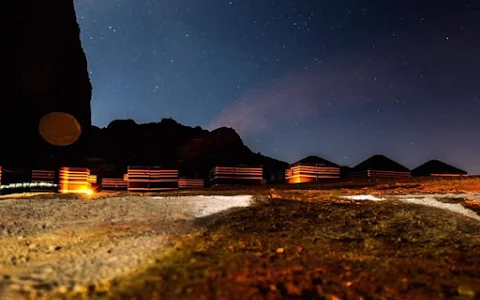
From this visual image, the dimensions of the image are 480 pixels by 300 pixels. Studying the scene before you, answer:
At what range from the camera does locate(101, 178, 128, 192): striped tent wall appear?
3716 cm

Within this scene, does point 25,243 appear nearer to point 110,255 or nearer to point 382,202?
point 110,255

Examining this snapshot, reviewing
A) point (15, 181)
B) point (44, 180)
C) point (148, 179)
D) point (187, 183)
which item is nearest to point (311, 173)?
point (148, 179)

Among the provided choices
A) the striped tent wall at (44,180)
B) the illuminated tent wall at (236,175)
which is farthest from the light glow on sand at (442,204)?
the striped tent wall at (44,180)

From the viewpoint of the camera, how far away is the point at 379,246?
7.13m

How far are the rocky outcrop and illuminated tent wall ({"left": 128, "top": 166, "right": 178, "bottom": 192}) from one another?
40.8 ft

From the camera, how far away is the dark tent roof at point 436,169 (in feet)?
106

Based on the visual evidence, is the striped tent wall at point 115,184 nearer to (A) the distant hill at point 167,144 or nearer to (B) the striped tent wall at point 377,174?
(A) the distant hill at point 167,144

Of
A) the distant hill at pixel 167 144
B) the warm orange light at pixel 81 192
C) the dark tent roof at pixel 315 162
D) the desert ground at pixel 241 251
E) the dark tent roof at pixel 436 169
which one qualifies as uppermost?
the distant hill at pixel 167 144

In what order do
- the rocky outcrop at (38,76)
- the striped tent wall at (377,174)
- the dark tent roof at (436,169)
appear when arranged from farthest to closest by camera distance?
the rocky outcrop at (38,76)
the dark tent roof at (436,169)
the striped tent wall at (377,174)

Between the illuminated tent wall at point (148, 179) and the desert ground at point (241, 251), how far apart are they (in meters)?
16.4

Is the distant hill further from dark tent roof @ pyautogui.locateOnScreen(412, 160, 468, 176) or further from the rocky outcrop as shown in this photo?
dark tent roof @ pyautogui.locateOnScreen(412, 160, 468, 176)

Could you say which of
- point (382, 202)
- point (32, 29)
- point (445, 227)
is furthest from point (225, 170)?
A: point (32, 29)

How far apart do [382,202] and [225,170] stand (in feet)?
54.2

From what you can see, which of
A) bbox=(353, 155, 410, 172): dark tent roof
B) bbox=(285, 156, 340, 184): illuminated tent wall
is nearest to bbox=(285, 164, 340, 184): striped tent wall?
bbox=(285, 156, 340, 184): illuminated tent wall
